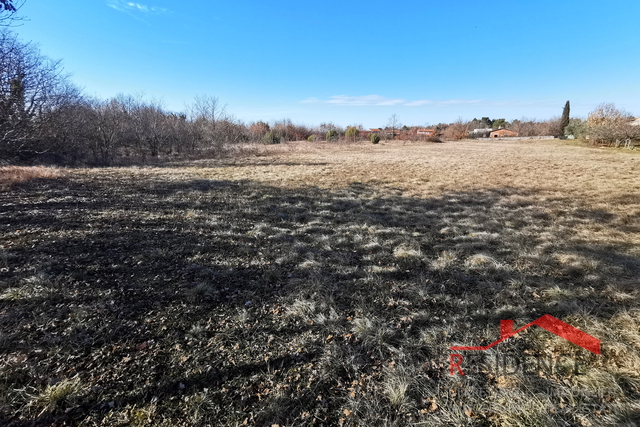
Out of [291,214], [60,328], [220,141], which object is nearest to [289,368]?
[60,328]

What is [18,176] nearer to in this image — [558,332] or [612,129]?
[558,332]

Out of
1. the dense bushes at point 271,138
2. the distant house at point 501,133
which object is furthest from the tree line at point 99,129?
the distant house at point 501,133

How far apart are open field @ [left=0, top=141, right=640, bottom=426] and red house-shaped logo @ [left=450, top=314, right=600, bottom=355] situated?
0.08 m

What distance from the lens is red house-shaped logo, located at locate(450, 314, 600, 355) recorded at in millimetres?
2309

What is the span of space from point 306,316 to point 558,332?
8.00 feet

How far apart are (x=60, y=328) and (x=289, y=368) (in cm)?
227

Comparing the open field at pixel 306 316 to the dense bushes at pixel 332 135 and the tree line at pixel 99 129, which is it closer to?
the tree line at pixel 99 129

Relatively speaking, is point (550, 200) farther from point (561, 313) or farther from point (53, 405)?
point (53, 405)

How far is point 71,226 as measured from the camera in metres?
5.13

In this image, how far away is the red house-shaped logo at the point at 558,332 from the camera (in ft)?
7.57

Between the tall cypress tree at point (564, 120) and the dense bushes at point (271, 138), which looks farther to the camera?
the tall cypress tree at point (564, 120)

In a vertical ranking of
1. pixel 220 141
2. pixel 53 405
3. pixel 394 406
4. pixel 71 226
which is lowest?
pixel 394 406

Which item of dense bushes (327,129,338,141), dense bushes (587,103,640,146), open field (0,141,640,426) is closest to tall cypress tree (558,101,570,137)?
dense bushes (587,103,640,146)

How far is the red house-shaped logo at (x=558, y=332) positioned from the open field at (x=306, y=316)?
0.26 ft
